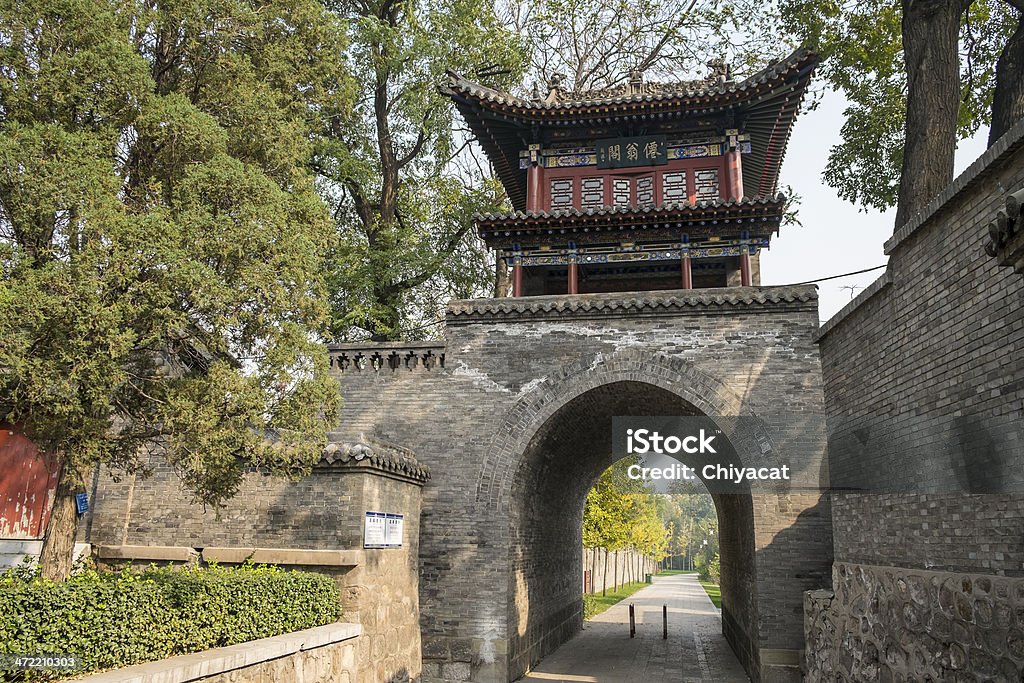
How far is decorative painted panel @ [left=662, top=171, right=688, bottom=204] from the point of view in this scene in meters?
13.3

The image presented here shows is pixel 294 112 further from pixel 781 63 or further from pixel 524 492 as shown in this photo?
pixel 781 63

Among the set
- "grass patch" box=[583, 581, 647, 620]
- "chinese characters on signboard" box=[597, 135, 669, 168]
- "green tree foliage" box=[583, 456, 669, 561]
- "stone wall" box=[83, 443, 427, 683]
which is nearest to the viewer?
"stone wall" box=[83, 443, 427, 683]

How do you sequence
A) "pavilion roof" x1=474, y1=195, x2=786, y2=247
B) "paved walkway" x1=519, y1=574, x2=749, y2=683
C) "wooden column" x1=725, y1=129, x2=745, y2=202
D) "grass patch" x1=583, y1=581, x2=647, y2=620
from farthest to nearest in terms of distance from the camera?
"grass patch" x1=583, y1=581, x2=647, y2=620, "wooden column" x1=725, y1=129, x2=745, y2=202, "pavilion roof" x1=474, y1=195, x2=786, y2=247, "paved walkway" x1=519, y1=574, x2=749, y2=683

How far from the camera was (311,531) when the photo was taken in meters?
8.82

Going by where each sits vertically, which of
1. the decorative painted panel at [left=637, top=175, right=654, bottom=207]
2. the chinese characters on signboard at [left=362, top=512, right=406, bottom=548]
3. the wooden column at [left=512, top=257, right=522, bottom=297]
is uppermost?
the decorative painted panel at [left=637, top=175, right=654, bottom=207]

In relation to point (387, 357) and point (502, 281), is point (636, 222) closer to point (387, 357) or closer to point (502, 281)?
point (387, 357)

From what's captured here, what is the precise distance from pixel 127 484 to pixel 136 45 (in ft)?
18.3

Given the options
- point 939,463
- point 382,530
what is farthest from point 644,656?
point 939,463

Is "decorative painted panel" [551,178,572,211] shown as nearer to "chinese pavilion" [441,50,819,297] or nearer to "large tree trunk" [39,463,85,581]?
"chinese pavilion" [441,50,819,297]

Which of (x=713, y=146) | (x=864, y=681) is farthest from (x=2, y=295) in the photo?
(x=713, y=146)

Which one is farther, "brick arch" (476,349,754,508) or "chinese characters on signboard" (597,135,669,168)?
"chinese characters on signboard" (597,135,669,168)

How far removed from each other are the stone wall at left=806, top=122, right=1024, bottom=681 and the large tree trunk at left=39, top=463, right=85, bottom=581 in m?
6.88

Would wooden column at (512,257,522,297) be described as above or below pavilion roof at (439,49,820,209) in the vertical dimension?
below

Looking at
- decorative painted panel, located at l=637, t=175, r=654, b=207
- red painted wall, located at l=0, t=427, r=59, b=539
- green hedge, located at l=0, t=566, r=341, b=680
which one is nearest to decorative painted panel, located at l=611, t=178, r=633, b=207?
decorative painted panel, located at l=637, t=175, r=654, b=207
